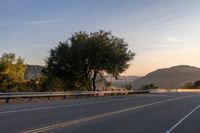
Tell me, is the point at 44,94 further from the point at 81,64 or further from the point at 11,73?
the point at 11,73

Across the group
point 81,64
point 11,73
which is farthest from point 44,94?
point 11,73

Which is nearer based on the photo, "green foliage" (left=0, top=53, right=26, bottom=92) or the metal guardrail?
the metal guardrail

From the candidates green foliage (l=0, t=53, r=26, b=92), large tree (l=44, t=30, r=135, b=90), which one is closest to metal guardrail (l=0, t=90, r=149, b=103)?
large tree (l=44, t=30, r=135, b=90)

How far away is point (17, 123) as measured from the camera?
1755cm

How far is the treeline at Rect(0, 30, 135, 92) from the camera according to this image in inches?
2388

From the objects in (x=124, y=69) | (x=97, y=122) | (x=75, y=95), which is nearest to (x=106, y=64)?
(x=124, y=69)

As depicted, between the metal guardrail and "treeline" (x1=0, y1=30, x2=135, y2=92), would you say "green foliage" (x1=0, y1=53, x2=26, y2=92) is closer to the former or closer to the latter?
"treeline" (x1=0, y1=30, x2=135, y2=92)

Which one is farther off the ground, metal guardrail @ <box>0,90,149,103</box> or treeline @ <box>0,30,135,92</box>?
treeline @ <box>0,30,135,92</box>

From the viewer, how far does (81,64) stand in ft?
203

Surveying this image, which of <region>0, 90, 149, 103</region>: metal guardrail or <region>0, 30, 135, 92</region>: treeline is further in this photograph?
<region>0, 30, 135, 92</region>: treeline

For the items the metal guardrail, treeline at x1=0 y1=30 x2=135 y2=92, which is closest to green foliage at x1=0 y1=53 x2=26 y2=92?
treeline at x1=0 y1=30 x2=135 y2=92

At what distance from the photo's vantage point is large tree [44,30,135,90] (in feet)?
199

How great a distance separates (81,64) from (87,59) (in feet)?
3.35

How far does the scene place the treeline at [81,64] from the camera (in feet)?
199
